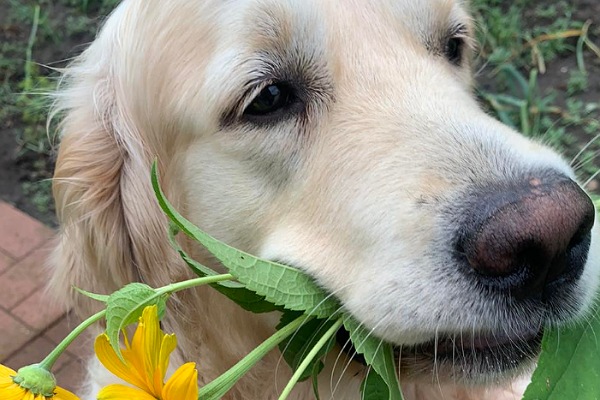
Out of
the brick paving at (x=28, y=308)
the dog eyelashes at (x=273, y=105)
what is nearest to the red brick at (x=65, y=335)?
the brick paving at (x=28, y=308)

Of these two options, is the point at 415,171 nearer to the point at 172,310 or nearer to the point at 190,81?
the point at 190,81

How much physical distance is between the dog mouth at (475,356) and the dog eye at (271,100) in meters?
0.78

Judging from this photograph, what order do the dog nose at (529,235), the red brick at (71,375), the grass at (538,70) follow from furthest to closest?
the grass at (538,70), the red brick at (71,375), the dog nose at (529,235)

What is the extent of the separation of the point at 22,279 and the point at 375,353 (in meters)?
3.31

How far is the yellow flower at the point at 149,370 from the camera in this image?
4.16 feet

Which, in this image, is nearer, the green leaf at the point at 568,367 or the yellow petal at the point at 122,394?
the yellow petal at the point at 122,394

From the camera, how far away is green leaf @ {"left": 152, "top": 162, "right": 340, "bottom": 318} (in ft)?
5.04

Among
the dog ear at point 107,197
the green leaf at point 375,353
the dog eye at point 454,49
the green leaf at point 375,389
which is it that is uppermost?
the dog eye at point 454,49

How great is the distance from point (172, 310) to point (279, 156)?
719 millimetres

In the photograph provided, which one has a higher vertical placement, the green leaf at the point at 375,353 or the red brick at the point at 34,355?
the green leaf at the point at 375,353

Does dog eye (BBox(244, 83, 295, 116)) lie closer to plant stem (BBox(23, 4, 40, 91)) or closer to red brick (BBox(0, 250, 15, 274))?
red brick (BBox(0, 250, 15, 274))

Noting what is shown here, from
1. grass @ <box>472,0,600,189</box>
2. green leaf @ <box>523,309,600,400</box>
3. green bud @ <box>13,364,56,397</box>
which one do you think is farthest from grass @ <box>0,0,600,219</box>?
green bud @ <box>13,364,56,397</box>

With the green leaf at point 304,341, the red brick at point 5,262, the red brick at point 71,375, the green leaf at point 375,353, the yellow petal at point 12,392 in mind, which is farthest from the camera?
the red brick at point 5,262

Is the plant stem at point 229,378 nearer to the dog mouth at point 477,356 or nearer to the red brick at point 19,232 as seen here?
Answer: the dog mouth at point 477,356
